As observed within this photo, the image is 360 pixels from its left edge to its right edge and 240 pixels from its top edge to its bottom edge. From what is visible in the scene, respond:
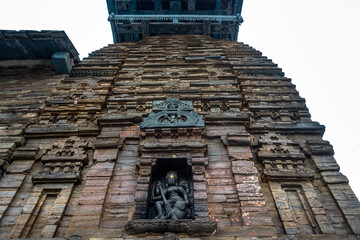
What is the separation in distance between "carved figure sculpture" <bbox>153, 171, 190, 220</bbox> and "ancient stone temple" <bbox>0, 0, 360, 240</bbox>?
0.02 m

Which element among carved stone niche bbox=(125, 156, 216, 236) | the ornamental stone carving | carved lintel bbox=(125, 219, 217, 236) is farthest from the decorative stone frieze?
carved lintel bbox=(125, 219, 217, 236)

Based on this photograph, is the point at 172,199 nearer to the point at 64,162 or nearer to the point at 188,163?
the point at 188,163

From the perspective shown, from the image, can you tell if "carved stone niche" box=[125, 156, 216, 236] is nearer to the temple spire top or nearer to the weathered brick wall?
the weathered brick wall

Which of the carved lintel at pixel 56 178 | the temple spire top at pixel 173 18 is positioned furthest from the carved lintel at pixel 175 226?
the temple spire top at pixel 173 18

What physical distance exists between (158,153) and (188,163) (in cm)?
70

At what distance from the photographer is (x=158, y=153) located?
5.75 metres

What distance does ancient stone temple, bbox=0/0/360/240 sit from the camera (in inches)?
179

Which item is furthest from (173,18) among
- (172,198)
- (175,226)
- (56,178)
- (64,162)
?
(175,226)

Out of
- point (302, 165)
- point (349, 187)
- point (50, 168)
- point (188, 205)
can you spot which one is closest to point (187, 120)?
point (188, 205)

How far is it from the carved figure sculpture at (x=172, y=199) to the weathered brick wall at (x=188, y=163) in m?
0.23

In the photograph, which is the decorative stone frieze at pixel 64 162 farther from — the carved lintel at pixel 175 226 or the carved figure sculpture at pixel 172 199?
the carved lintel at pixel 175 226

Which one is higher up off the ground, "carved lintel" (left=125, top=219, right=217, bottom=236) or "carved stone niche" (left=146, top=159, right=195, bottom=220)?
"carved stone niche" (left=146, top=159, right=195, bottom=220)

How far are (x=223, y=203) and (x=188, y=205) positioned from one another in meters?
0.62

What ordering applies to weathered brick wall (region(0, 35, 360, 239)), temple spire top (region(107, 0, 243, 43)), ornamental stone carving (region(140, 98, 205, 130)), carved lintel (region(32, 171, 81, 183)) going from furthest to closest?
temple spire top (region(107, 0, 243, 43)) < ornamental stone carving (region(140, 98, 205, 130)) < carved lintel (region(32, 171, 81, 183)) < weathered brick wall (region(0, 35, 360, 239))
